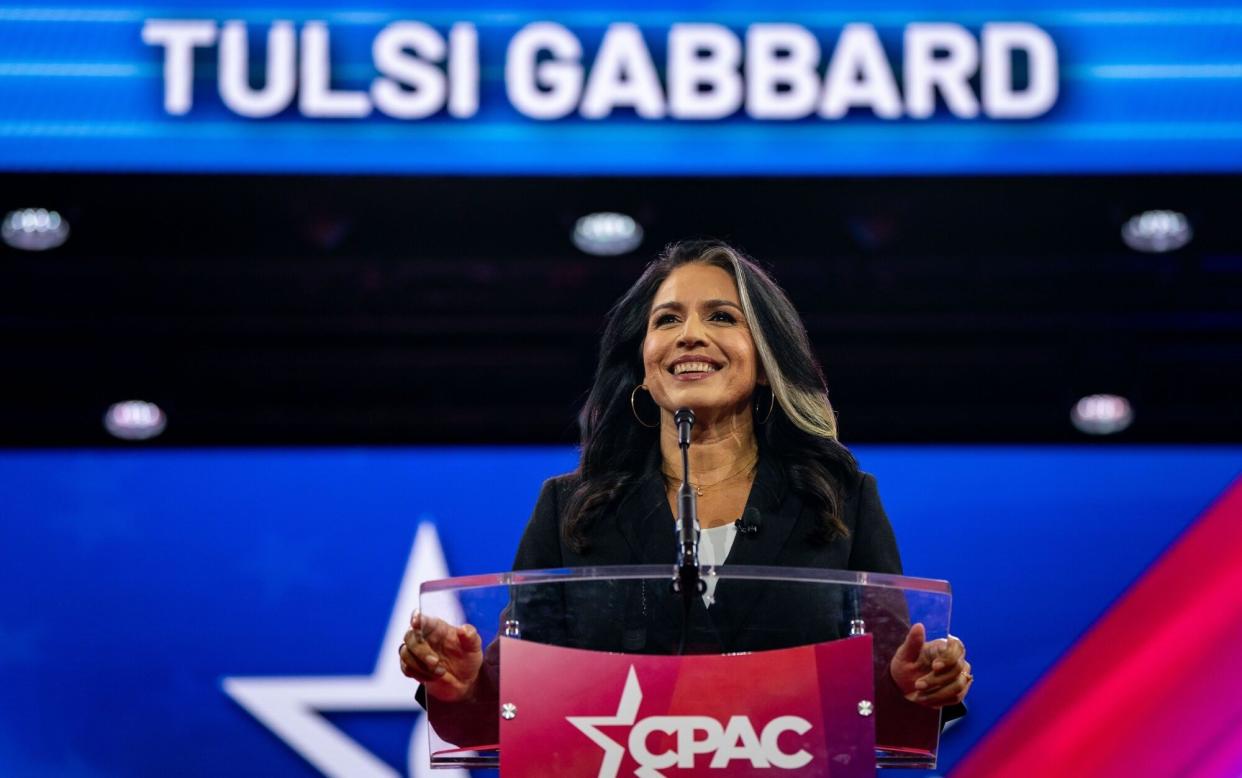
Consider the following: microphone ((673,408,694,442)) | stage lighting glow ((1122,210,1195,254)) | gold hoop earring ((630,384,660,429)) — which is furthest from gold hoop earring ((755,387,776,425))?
stage lighting glow ((1122,210,1195,254))

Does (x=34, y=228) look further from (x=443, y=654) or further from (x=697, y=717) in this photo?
(x=697, y=717)

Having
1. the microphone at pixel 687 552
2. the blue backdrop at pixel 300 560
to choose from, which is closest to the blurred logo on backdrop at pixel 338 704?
the blue backdrop at pixel 300 560

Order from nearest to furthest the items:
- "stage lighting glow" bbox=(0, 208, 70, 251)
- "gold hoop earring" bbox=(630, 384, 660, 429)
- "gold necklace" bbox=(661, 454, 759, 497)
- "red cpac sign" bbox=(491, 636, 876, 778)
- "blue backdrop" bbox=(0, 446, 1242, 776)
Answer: "red cpac sign" bbox=(491, 636, 876, 778)
"gold necklace" bbox=(661, 454, 759, 497)
"gold hoop earring" bbox=(630, 384, 660, 429)
"blue backdrop" bbox=(0, 446, 1242, 776)
"stage lighting glow" bbox=(0, 208, 70, 251)

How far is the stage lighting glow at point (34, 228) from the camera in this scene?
4.96 m

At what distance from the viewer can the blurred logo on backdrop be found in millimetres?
4734

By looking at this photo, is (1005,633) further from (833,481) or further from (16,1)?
(16,1)

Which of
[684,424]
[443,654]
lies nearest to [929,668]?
[684,424]

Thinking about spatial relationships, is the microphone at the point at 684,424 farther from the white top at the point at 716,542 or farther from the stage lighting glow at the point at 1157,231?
the stage lighting glow at the point at 1157,231

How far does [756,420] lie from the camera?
228cm

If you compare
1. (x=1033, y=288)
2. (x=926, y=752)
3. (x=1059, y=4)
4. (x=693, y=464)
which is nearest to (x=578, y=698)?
(x=926, y=752)

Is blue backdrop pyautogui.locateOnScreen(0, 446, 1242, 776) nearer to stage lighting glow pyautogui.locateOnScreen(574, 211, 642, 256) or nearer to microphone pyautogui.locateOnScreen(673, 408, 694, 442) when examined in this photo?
stage lighting glow pyautogui.locateOnScreen(574, 211, 642, 256)

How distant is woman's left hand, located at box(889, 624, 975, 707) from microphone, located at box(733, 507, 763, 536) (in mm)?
449

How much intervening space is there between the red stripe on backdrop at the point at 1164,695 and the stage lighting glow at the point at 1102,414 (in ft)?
5.78

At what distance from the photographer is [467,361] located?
550 cm
